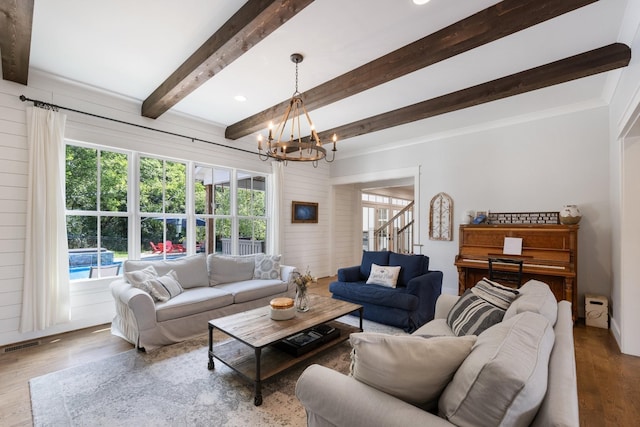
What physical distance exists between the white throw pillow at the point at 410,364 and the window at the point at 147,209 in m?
3.89

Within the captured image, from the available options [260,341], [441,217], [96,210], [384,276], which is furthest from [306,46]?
[441,217]

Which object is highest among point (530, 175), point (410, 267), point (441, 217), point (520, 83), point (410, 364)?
point (520, 83)

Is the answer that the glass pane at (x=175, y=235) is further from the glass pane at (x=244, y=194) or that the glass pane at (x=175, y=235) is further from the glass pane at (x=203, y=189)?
the glass pane at (x=244, y=194)

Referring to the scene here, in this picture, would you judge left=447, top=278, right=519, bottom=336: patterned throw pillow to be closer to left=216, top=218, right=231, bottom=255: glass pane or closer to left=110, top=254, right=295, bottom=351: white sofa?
left=110, top=254, right=295, bottom=351: white sofa

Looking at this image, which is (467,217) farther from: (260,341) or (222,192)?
(222,192)

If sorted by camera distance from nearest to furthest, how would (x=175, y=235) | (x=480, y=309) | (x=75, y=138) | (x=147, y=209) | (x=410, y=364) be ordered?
(x=410, y=364) → (x=480, y=309) → (x=75, y=138) → (x=147, y=209) → (x=175, y=235)

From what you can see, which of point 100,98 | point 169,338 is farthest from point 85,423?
point 100,98

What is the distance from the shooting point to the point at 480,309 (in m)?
2.03

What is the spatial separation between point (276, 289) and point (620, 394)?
3524 mm

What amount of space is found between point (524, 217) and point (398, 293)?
2.40m

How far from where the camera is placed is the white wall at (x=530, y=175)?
381 cm

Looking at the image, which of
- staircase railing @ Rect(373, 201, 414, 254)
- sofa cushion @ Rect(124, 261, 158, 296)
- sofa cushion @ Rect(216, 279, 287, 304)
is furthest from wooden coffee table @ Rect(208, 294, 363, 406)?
staircase railing @ Rect(373, 201, 414, 254)

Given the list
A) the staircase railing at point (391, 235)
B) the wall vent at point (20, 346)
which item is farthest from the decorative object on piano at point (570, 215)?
the wall vent at point (20, 346)

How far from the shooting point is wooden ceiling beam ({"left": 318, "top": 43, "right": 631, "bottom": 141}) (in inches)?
106
